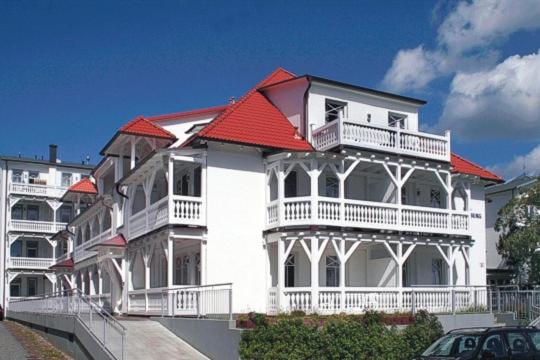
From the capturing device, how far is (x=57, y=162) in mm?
62750

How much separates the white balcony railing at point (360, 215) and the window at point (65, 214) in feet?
128

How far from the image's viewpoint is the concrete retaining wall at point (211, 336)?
20234 millimetres

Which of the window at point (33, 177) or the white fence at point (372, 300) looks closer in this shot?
the white fence at point (372, 300)

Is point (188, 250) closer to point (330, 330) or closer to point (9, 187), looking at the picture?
point (330, 330)

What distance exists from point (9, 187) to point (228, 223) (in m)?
37.2

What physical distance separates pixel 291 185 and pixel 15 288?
39.0 meters

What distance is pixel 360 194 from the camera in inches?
1212

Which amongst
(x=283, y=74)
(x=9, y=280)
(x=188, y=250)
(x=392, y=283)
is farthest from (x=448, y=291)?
(x=9, y=280)

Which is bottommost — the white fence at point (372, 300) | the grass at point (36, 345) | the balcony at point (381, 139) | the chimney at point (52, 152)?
the grass at point (36, 345)

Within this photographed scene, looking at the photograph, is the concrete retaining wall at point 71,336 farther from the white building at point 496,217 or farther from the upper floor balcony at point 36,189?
the upper floor balcony at point 36,189

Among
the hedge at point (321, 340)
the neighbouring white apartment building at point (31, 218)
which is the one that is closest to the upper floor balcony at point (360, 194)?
the hedge at point (321, 340)

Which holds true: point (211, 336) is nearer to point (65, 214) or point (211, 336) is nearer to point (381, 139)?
point (381, 139)

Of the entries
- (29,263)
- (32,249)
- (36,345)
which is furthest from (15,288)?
(36,345)

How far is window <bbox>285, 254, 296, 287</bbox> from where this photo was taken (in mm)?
28834
